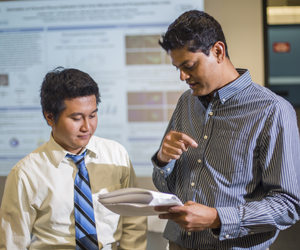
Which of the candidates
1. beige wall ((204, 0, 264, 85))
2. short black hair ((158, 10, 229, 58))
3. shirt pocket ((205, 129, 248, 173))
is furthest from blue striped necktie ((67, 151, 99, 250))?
beige wall ((204, 0, 264, 85))

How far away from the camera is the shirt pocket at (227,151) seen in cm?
119

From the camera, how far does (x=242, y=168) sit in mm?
1179

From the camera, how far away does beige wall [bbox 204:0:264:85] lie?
107 inches

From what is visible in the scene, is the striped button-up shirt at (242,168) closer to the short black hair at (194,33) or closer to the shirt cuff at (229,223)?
the shirt cuff at (229,223)

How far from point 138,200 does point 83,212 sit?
461 mm

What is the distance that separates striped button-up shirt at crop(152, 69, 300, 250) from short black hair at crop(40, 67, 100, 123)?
0.47m

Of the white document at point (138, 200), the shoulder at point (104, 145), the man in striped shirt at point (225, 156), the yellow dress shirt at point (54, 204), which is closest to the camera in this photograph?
the white document at point (138, 200)

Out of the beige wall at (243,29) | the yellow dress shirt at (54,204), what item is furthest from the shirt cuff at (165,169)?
the beige wall at (243,29)

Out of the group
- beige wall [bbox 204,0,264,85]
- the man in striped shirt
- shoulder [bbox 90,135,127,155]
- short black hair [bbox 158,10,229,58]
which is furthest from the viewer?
beige wall [bbox 204,0,264,85]

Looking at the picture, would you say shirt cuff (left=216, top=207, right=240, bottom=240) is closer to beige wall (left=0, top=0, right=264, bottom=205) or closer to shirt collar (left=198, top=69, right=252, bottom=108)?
shirt collar (left=198, top=69, right=252, bottom=108)

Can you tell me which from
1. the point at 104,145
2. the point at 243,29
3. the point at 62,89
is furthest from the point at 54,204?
the point at 243,29

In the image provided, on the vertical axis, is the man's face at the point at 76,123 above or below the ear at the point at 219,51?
below

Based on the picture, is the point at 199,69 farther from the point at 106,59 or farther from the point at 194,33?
the point at 106,59

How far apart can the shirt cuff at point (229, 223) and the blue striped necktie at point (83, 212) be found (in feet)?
1.89
